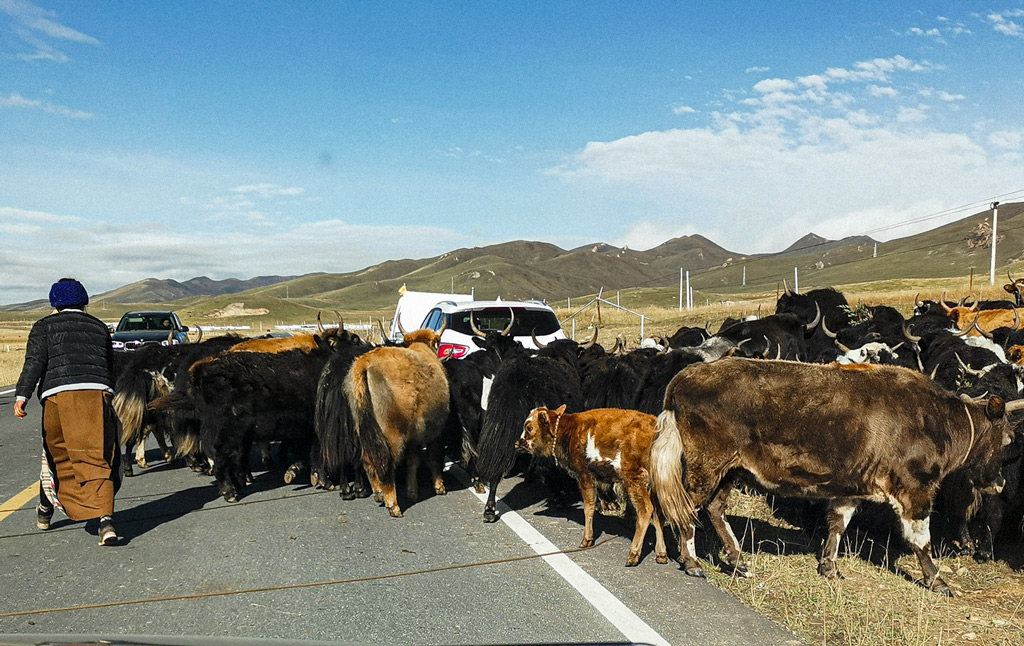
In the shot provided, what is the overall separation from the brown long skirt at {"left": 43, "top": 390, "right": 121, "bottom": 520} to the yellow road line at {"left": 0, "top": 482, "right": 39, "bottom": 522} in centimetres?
105

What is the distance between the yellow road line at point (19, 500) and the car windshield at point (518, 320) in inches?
239

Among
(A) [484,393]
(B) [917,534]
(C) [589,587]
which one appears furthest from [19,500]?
(B) [917,534]

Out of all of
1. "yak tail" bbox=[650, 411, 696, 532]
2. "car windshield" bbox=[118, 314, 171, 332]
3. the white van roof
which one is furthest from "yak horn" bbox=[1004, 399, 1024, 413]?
"car windshield" bbox=[118, 314, 171, 332]

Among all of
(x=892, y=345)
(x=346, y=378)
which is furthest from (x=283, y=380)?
(x=892, y=345)

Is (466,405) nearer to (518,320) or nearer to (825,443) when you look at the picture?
(825,443)

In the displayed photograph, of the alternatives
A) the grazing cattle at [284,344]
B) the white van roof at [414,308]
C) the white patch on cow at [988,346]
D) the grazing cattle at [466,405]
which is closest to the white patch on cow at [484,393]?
the grazing cattle at [466,405]

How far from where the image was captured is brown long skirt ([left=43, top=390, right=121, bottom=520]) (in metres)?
6.20

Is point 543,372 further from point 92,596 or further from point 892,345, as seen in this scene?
point 892,345

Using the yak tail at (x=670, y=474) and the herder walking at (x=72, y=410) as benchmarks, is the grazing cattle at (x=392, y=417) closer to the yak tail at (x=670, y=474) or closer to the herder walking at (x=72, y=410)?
the herder walking at (x=72, y=410)

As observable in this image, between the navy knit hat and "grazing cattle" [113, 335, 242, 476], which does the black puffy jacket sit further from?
"grazing cattle" [113, 335, 242, 476]

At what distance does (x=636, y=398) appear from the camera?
25.3ft

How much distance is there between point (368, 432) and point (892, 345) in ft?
22.4

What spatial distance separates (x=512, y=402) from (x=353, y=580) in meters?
2.63

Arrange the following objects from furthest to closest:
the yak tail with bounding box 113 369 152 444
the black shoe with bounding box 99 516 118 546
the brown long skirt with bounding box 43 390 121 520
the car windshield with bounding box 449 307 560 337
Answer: the car windshield with bounding box 449 307 560 337
the yak tail with bounding box 113 369 152 444
the brown long skirt with bounding box 43 390 121 520
the black shoe with bounding box 99 516 118 546
